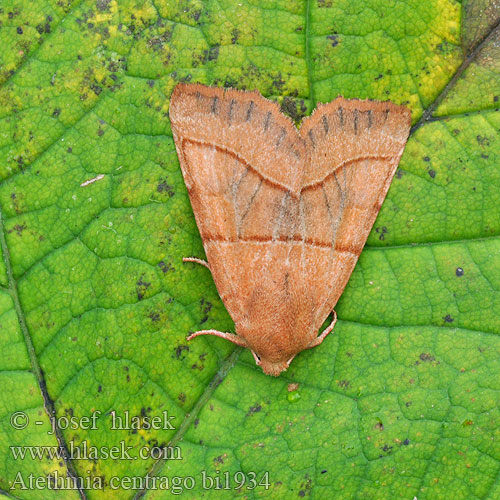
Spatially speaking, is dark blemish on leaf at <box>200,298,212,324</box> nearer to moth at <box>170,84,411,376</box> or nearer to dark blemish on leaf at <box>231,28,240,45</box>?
moth at <box>170,84,411,376</box>

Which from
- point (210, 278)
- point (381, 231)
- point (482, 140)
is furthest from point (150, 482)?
point (482, 140)

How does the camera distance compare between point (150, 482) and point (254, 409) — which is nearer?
point (150, 482)

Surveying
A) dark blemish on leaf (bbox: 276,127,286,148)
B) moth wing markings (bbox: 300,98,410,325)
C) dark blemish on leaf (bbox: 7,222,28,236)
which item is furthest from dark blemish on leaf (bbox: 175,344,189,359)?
dark blemish on leaf (bbox: 276,127,286,148)

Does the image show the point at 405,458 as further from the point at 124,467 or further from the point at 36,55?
the point at 36,55

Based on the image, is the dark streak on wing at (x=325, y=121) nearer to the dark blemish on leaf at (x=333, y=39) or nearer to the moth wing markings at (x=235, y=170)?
the moth wing markings at (x=235, y=170)

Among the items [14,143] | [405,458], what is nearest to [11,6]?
[14,143]

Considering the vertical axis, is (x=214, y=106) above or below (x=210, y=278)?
above

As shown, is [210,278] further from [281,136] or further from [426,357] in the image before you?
[426,357]
